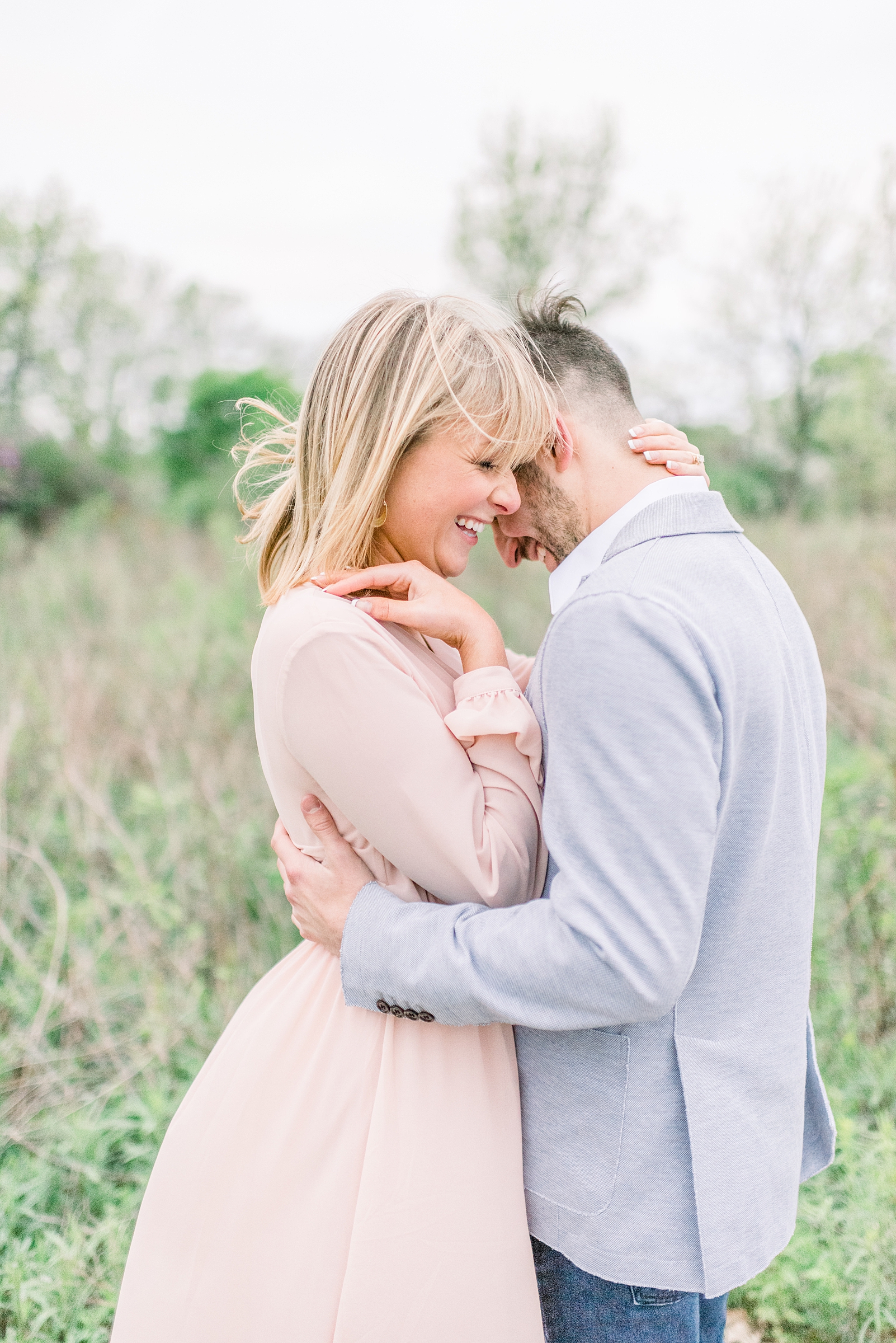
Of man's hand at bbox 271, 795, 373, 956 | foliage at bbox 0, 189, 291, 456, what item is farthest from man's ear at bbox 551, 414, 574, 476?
foliage at bbox 0, 189, 291, 456

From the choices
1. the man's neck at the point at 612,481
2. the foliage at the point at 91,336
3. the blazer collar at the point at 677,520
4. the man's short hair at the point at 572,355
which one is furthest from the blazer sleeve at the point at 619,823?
the foliage at the point at 91,336

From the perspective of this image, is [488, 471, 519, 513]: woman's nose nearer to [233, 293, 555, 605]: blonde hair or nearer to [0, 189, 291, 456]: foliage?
[233, 293, 555, 605]: blonde hair

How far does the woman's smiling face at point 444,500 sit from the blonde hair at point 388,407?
0.03 meters

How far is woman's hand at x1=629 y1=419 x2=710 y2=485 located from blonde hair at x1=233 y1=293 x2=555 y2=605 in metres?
0.16

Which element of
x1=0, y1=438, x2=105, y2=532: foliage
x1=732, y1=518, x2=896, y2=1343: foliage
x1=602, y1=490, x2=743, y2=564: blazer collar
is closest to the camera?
x1=602, y1=490, x2=743, y2=564: blazer collar

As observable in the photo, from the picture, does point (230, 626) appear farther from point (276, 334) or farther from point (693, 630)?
point (276, 334)

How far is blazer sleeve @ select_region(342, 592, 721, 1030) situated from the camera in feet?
3.68

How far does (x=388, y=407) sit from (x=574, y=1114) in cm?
114

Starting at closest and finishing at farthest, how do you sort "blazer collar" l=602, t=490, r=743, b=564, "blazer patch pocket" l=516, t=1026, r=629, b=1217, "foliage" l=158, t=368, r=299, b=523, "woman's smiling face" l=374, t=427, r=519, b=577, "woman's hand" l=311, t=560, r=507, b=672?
"blazer patch pocket" l=516, t=1026, r=629, b=1217 → "blazer collar" l=602, t=490, r=743, b=564 → "woman's hand" l=311, t=560, r=507, b=672 → "woman's smiling face" l=374, t=427, r=519, b=577 → "foliage" l=158, t=368, r=299, b=523

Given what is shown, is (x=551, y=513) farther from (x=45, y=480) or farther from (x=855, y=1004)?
(x=45, y=480)

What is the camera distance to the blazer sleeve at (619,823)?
1.12 metres

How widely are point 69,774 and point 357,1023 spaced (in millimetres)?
2964

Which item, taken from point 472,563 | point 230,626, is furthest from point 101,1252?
point 472,563

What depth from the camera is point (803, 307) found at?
18875 millimetres
